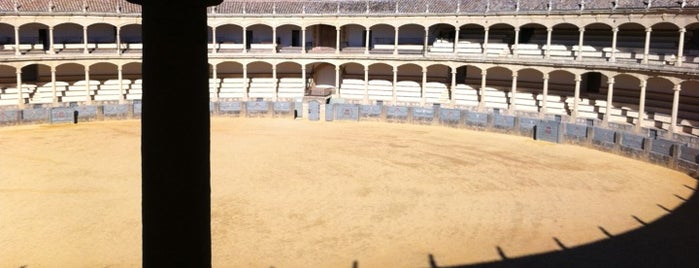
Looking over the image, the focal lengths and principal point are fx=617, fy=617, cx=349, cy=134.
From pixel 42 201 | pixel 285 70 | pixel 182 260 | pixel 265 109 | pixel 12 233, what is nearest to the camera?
pixel 182 260

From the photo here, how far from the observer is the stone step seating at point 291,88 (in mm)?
40938

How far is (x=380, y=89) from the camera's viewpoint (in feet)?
136

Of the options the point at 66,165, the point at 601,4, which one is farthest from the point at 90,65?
the point at 601,4

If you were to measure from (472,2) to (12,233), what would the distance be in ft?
99.8

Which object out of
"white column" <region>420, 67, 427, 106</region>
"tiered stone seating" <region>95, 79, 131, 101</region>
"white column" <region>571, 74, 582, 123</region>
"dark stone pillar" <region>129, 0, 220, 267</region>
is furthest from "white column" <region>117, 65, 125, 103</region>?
"dark stone pillar" <region>129, 0, 220, 267</region>

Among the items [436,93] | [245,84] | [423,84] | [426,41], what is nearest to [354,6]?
[426,41]

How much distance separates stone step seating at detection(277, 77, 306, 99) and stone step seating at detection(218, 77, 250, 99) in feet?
7.76

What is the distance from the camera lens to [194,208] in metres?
3.97

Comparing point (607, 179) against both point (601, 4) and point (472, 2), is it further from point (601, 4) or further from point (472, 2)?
point (472, 2)

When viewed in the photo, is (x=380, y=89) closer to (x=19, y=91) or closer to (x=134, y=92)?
(x=134, y=92)

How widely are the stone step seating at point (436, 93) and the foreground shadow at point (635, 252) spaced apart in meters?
23.2

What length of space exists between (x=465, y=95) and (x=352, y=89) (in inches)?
306

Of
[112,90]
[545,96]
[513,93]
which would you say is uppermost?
[513,93]

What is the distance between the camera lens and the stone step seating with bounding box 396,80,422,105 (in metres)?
39.8
